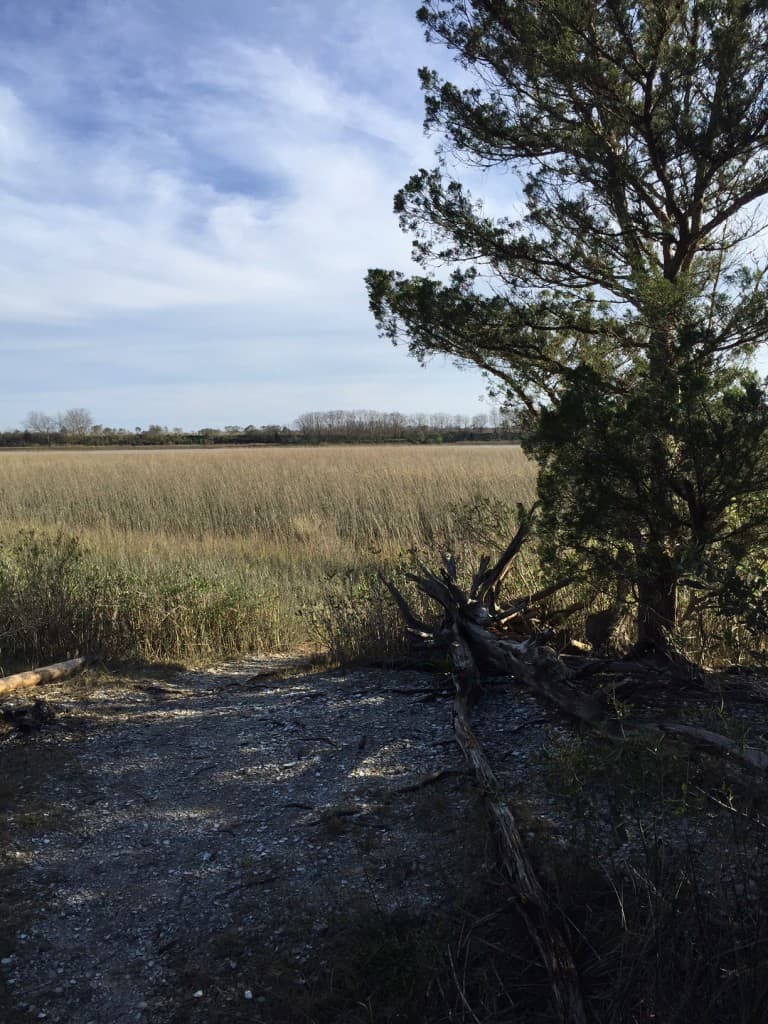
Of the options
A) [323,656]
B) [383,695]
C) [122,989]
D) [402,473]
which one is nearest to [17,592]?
[323,656]

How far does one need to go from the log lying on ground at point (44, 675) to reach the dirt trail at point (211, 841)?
0.54 m

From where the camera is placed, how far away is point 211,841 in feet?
11.7

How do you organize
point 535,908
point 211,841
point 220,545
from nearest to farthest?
point 535,908, point 211,841, point 220,545

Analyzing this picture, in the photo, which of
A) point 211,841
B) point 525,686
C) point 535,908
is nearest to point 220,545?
point 525,686

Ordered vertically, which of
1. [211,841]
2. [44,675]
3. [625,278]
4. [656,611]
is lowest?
[211,841]

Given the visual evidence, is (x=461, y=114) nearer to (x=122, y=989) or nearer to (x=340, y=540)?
(x=122, y=989)

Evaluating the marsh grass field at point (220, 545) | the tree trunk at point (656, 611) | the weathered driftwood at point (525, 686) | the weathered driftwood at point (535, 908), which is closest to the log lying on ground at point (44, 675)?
the marsh grass field at point (220, 545)

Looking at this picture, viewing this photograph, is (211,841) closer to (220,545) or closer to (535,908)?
(535,908)

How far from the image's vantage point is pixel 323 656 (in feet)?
20.9

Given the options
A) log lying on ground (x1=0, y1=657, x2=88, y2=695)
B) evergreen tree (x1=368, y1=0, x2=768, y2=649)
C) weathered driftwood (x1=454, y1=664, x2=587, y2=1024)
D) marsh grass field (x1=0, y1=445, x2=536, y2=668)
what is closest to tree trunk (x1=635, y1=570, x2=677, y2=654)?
evergreen tree (x1=368, y1=0, x2=768, y2=649)

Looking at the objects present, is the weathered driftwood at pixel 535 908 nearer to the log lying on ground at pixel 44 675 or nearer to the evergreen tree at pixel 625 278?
the evergreen tree at pixel 625 278

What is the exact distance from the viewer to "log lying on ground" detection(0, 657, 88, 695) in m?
5.57

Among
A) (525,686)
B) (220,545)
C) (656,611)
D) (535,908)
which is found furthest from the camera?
(220,545)

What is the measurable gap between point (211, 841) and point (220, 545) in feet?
29.1
